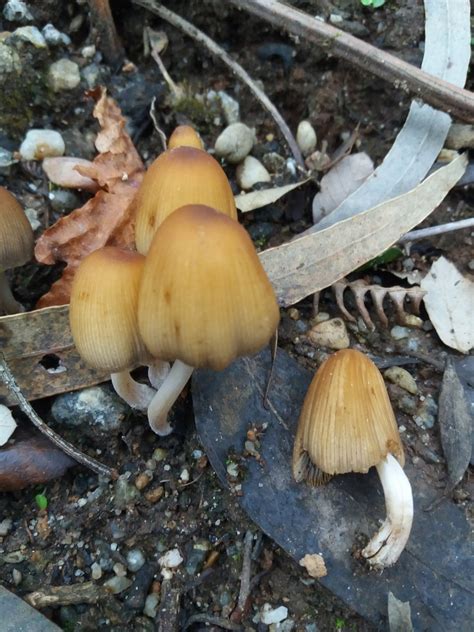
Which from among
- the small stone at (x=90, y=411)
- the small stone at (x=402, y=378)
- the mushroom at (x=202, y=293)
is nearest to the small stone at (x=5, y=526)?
the small stone at (x=90, y=411)

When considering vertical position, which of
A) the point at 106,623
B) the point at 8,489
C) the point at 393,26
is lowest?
the point at 106,623

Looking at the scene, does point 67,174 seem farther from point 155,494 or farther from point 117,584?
point 117,584

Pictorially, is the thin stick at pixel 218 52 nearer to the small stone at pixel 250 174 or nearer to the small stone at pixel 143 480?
the small stone at pixel 250 174

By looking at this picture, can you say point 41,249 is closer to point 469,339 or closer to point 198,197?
point 198,197

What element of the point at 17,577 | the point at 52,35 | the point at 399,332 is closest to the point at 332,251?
the point at 399,332

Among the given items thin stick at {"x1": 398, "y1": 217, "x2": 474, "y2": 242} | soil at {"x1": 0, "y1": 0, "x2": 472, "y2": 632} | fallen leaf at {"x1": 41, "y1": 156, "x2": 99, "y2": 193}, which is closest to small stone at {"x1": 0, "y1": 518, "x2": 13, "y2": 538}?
soil at {"x1": 0, "y1": 0, "x2": 472, "y2": 632}

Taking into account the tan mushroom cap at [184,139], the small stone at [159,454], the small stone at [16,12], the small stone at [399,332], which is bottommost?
the small stone at [159,454]

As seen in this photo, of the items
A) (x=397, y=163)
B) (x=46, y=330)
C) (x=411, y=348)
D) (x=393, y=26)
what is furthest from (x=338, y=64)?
(x=46, y=330)
